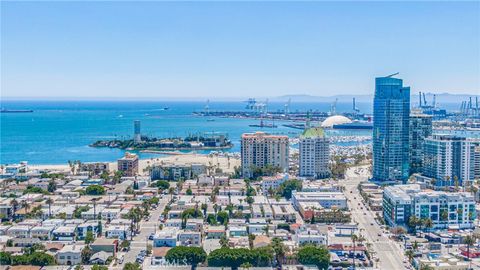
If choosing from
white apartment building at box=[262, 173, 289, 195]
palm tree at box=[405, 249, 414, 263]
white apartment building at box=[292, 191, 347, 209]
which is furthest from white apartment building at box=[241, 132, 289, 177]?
palm tree at box=[405, 249, 414, 263]

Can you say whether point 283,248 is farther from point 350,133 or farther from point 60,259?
point 350,133

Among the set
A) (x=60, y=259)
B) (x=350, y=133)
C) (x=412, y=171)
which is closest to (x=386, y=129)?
Result: (x=412, y=171)

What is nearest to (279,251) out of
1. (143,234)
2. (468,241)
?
(143,234)

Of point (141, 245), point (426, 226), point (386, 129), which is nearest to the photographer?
point (141, 245)

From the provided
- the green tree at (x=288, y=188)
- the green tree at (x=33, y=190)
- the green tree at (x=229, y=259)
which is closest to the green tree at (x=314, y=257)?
the green tree at (x=229, y=259)

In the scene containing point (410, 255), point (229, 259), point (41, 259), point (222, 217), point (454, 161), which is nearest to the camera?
point (229, 259)

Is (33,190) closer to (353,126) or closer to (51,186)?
(51,186)

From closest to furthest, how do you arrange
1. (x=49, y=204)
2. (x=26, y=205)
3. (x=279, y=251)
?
(x=279, y=251) → (x=26, y=205) → (x=49, y=204)
